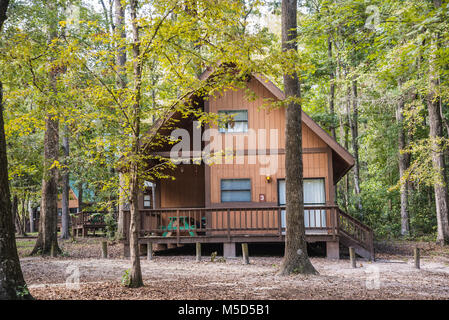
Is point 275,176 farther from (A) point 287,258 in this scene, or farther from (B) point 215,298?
(B) point 215,298

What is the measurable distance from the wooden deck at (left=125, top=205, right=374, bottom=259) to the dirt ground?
0.72 meters

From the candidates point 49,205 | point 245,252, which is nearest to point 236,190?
point 245,252

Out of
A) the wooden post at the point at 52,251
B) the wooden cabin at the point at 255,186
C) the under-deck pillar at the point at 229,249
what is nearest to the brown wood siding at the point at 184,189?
the wooden cabin at the point at 255,186

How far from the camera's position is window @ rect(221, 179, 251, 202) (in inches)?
615

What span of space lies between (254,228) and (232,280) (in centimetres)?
500

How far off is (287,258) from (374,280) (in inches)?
79.7

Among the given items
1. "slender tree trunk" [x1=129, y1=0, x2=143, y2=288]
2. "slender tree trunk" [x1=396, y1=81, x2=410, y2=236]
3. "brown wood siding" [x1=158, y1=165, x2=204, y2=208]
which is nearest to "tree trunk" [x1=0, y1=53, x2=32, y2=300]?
"slender tree trunk" [x1=129, y1=0, x2=143, y2=288]

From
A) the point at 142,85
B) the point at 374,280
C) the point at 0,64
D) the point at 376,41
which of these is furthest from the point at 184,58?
the point at 374,280

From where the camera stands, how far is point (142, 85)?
26.9ft

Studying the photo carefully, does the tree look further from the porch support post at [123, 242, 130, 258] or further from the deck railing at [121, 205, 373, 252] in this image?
the porch support post at [123, 242, 130, 258]

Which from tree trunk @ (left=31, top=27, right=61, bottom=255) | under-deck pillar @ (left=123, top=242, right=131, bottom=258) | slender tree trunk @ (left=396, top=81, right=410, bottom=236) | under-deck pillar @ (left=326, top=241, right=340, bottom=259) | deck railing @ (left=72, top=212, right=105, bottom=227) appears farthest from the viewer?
deck railing @ (left=72, top=212, right=105, bottom=227)

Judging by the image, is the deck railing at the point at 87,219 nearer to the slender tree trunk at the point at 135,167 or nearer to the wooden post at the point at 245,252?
the wooden post at the point at 245,252

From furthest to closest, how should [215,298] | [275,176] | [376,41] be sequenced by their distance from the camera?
[275,176]
[376,41]
[215,298]

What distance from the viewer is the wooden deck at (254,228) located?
1409 cm
